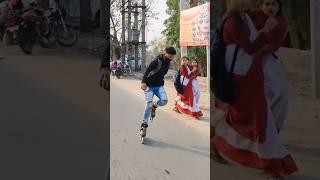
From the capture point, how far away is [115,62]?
3.09 metres

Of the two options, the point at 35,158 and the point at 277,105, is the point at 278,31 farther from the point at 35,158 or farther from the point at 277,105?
the point at 35,158

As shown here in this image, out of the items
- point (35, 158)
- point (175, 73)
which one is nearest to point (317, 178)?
point (175, 73)

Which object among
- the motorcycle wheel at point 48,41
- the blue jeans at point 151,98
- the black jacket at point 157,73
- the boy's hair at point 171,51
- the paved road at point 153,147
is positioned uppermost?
the motorcycle wheel at point 48,41

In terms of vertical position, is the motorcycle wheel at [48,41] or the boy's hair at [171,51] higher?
the motorcycle wheel at [48,41]

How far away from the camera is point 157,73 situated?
3.18m

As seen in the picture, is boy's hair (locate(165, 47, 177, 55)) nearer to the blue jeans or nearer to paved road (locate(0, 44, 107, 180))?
the blue jeans

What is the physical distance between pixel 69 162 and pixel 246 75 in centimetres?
119

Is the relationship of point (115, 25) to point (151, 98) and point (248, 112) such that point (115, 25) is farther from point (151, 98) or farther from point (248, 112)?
point (248, 112)

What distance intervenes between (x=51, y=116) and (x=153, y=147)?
2.09ft

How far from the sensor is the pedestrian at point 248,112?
10.4 ft

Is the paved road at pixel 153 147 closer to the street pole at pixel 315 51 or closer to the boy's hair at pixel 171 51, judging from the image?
the boy's hair at pixel 171 51

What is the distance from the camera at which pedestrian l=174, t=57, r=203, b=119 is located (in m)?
3.17

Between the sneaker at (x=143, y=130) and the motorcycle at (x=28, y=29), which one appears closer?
the motorcycle at (x=28, y=29)

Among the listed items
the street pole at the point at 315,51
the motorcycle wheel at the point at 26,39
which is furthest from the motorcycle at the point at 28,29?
the street pole at the point at 315,51
